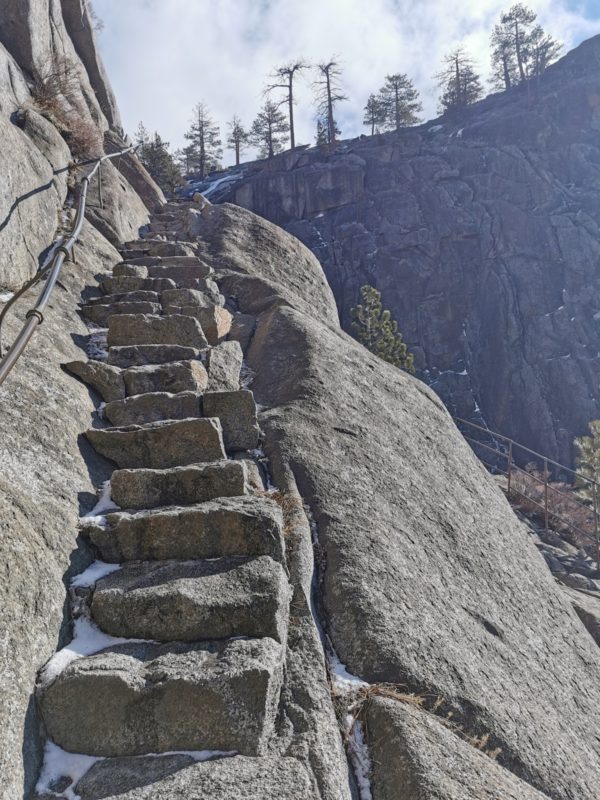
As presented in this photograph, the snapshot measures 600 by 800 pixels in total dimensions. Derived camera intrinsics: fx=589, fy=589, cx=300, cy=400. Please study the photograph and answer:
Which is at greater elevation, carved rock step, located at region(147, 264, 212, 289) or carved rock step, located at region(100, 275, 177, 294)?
carved rock step, located at region(147, 264, 212, 289)

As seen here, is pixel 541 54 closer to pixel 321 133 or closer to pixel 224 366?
pixel 321 133

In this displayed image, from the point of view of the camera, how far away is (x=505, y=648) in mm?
4863

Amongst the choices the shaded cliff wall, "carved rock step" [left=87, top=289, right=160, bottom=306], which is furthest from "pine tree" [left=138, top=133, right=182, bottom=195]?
"carved rock step" [left=87, top=289, right=160, bottom=306]

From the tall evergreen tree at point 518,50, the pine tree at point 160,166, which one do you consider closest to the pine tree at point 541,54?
the tall evergreen tree at point 518,50

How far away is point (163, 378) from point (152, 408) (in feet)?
1.99

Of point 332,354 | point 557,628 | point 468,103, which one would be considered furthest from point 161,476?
point 468,103

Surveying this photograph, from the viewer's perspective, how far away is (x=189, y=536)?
151 inches

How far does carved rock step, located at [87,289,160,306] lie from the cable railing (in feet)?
26.4

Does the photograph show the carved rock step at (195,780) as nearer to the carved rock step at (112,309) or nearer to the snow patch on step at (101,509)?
the snow patch on step at (101,509)

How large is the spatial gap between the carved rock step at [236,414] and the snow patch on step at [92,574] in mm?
1877

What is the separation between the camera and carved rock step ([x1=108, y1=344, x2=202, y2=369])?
20.3ft

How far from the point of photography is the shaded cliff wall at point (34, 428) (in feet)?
9.27

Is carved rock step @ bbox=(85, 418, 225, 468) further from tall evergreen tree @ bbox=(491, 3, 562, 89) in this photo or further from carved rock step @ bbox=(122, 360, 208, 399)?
tall evergreen tree @ bbox=(491, 3, 562, 89)

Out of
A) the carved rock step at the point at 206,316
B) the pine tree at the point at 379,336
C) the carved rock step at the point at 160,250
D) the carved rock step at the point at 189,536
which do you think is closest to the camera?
the carved rock step at the point at 189,536
